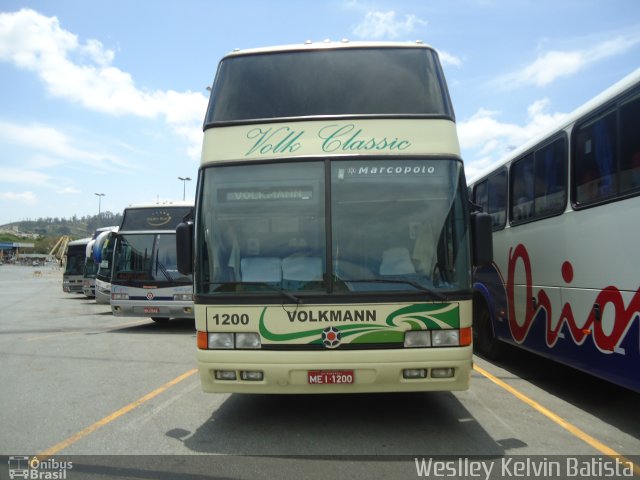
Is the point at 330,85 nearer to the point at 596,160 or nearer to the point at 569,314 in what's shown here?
the point at 596,160

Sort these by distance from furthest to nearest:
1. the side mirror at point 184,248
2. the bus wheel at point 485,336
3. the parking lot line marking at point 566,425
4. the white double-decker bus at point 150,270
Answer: the white double-decker bus at point 150,270 < the bus wheel at point 485,336 < the side mirror at point 184,248 < the parking lot line marking at point 566,425

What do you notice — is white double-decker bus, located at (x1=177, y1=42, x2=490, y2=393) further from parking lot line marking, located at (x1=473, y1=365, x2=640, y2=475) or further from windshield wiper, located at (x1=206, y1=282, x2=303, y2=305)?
parking lot line marking, located at (x1=473, y1=365, x2=640, y2=475)

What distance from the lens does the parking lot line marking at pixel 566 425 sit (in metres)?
4.84

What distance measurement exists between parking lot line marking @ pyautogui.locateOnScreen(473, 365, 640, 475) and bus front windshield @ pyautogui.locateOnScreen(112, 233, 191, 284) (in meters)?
8.29

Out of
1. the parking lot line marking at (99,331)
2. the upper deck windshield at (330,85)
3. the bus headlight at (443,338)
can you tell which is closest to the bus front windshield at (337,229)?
the bus headlight at (443,338)

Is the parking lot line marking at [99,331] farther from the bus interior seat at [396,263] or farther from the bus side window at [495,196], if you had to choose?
the bus interior seat at [396,263]

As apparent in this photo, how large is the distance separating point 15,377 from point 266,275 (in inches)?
207

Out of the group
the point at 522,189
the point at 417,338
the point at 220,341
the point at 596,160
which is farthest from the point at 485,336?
the point at 220,341

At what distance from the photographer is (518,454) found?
4820mm

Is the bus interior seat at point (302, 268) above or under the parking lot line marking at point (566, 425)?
above

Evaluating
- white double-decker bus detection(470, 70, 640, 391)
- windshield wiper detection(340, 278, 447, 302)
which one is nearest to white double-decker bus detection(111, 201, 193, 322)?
white double-decker bus detection(470, 70, 640, 391)

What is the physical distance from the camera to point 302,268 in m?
5.32

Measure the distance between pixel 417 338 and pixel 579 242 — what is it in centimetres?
237

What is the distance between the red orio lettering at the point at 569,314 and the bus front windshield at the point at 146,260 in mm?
8089
